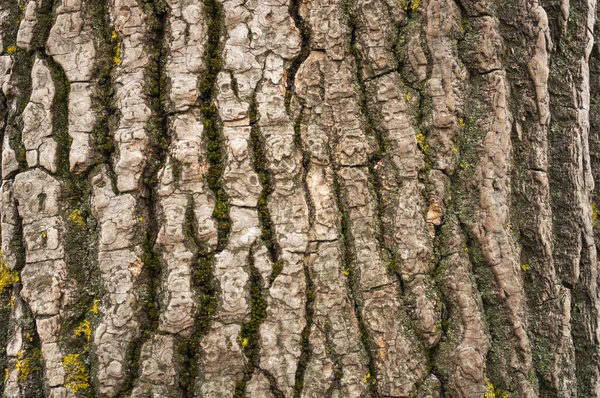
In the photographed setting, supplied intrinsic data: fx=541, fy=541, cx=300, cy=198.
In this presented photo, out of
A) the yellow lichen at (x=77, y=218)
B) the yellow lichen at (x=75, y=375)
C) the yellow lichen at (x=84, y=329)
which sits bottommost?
the yellow lichen at (x=75, y=375)

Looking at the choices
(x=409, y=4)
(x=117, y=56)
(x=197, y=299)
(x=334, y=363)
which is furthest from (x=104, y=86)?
(x=334, y=363)

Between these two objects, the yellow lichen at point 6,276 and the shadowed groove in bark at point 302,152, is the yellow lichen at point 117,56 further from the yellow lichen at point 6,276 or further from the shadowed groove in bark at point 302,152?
the yellow lichen at point 6,276

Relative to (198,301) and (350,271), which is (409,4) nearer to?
(350,271)

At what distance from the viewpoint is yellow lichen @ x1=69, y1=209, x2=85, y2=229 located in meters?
1.73

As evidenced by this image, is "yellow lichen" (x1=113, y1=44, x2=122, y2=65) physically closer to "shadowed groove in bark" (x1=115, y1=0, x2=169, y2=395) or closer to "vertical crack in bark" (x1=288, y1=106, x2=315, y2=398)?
"shadowed groove in bark" (x1=115, y1=0, x2=169, y2=395)

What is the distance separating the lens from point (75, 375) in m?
1.66

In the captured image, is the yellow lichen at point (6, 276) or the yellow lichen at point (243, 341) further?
the yellow lichen at point (6, 276)

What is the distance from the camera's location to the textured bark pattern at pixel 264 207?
1639 mm

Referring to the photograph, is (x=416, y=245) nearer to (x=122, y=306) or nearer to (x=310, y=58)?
(x=310, y=58)

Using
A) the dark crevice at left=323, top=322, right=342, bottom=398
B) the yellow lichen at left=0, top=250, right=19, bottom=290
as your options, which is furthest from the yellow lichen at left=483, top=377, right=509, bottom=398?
the yellow lichen at left=0, top=250, right=19, bottom=290

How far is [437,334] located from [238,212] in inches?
29.1

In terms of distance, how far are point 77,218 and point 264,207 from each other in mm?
606

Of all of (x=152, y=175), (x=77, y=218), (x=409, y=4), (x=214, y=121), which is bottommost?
(x=77, y=218)

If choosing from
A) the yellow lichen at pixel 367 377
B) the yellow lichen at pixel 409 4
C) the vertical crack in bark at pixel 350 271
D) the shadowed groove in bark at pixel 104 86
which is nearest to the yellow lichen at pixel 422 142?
the vertical crack in bark at pixel 350 271
